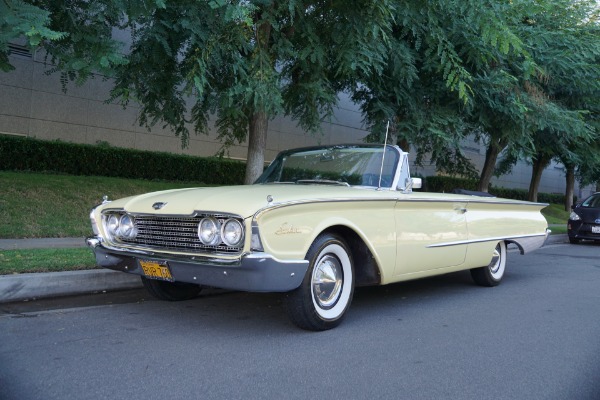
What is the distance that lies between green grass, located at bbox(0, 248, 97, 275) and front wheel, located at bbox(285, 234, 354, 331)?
3.11 m

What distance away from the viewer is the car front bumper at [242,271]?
3945mm

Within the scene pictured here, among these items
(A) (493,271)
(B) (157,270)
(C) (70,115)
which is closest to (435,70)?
(A) (493,271)

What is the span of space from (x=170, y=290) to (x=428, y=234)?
2.71 meters

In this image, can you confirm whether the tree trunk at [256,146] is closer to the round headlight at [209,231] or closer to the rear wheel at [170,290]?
the rear wheel at [170,290]

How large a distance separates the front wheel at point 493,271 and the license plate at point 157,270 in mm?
4366

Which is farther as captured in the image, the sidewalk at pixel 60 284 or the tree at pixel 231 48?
the tree at pixel 231 48

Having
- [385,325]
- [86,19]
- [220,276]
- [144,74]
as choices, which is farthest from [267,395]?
[144,74]

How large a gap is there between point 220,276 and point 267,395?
1100mm

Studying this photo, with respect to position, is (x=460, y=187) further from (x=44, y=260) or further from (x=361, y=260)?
(x=44, y=260)

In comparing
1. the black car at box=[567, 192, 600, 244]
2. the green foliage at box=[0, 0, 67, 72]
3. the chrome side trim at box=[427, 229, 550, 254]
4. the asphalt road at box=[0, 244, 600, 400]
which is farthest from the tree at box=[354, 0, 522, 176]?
the green foliage at box=[0, 0, 67, 72]

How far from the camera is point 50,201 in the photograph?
10.6 meters

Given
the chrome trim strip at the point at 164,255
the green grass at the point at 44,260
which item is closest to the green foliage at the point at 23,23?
the chrome trim strip at the point at 164,255

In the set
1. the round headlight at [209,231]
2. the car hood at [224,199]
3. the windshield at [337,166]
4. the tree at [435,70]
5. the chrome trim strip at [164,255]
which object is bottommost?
the chrome trim strip at [164,255]

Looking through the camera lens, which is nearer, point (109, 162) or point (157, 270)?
point (157, 270)
